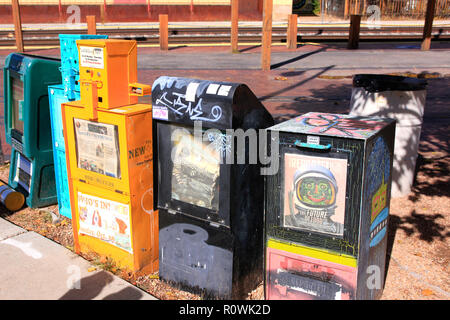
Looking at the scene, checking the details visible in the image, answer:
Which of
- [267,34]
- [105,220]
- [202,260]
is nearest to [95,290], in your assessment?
[105,220]

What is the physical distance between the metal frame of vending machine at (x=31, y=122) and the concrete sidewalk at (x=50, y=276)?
1.01 meters

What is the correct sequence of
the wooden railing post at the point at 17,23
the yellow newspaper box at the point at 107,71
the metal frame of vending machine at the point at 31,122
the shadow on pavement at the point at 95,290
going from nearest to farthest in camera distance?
the shadow on pavement at the point at 95,290 < the yellow newspaper box at the point at 107,71 < the metal frame of vending machine at the point at 31,122 < the wooden railing post at the point at 17,23

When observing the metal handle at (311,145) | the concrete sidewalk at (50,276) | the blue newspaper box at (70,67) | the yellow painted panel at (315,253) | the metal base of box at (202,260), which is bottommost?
the concrete sidewalk at (50,276)

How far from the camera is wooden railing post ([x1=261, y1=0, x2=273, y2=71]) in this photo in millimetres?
14852

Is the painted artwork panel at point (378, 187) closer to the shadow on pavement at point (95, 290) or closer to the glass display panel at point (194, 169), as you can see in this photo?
the glass display panel at point (194, 169)

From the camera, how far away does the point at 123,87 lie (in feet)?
14.4

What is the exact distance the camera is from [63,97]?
17.5ft

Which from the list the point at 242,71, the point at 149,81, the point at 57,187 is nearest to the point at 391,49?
the point at 242,71

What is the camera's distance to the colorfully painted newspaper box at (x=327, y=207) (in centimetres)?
336

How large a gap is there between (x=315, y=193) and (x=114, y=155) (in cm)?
184

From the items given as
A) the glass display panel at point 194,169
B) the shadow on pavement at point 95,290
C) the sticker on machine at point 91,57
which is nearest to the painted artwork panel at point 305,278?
the glass display panel at point 194,169

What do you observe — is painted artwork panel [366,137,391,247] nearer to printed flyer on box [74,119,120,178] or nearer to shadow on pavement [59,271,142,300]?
shadow on pavement [59,271,142,300]

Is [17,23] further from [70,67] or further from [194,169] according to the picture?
[194,169]
